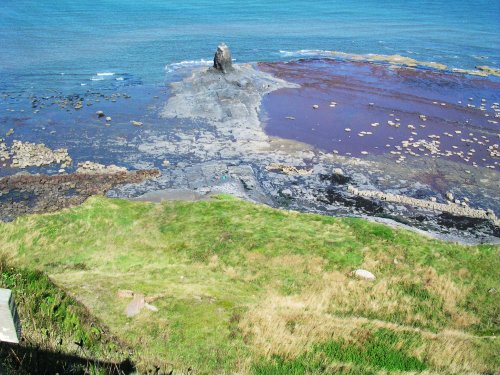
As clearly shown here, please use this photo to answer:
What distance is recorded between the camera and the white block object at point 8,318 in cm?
552

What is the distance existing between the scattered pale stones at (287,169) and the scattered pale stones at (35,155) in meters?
19.4

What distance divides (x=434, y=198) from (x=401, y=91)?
35.9 m

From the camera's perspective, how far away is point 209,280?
2309 cm

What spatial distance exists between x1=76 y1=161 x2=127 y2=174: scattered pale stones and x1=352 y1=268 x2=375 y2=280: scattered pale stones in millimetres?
25572

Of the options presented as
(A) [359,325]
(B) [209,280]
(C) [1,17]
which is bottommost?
(B) [209,280]

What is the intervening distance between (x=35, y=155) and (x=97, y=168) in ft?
22.5

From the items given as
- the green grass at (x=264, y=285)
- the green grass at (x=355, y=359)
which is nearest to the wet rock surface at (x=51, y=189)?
the green grass at (x=264, y=285)

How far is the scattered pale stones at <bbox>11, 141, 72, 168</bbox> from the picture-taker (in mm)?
43344

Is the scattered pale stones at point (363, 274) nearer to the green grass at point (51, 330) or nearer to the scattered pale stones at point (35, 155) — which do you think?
the green grass at point (51, 330)

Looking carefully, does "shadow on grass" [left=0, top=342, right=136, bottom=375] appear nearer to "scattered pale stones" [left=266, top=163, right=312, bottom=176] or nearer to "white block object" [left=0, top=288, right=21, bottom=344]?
"white block object" [left=0, top=288, right=21, bottom=344]

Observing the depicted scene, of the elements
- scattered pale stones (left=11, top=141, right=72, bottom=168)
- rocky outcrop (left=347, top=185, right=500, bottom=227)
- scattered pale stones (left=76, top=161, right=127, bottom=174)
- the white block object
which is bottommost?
rocky outcrop (left=347, top=185, right=500, bottom=227)

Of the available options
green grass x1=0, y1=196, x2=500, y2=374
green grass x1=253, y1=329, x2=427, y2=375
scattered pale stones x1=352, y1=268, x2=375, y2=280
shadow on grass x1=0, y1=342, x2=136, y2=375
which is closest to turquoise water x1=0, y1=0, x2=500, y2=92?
green grass x1=0, y1=196, x2=500, y2=374

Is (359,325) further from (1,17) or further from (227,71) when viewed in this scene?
(1,17)

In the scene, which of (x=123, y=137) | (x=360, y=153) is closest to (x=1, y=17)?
(x=123, y=137)
